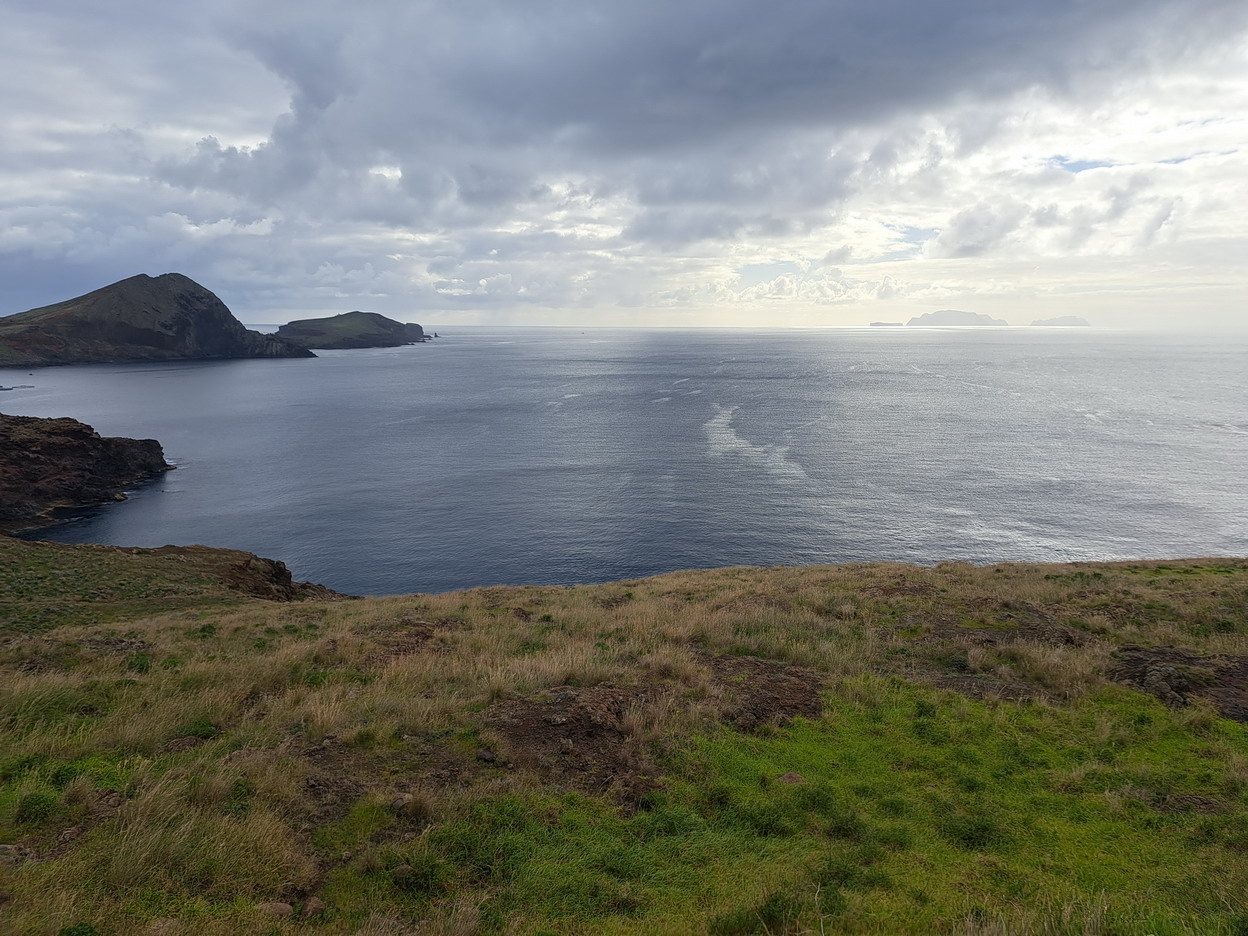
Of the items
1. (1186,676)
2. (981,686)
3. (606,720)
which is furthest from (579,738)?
(1186,676)

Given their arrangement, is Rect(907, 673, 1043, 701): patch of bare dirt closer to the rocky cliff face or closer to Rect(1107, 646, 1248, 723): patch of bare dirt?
Rect(1107, 646, 1248, 723): patch of bare dirt

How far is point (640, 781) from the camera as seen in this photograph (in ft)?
33.6

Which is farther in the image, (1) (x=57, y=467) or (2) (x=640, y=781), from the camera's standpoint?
(1) (x=57, y=467)

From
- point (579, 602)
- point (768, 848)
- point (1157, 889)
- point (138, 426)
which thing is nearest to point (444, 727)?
point (768, 848)

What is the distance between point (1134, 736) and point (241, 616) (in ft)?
96.6

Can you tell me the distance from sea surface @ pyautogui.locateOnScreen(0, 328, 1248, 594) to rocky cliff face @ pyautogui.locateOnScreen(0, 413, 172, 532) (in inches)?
164

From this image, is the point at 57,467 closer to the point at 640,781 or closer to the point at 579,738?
the point at 579,738

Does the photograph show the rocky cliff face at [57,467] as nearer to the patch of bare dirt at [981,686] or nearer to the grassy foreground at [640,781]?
the grassy foreground at [640,781]

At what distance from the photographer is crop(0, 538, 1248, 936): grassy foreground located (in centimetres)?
721

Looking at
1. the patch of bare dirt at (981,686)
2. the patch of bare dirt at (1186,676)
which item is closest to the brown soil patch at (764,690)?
the patch of bare dirt at (981,686)

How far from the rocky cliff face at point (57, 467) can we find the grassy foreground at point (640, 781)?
69.9 meters

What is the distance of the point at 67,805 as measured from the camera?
26.9ft

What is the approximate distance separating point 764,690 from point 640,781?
4.83m

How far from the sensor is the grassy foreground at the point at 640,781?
7.21 meters
